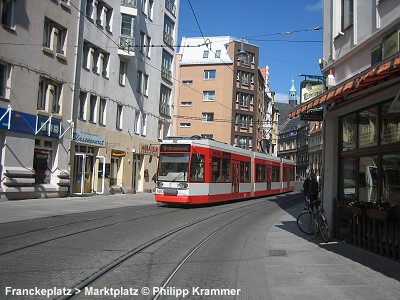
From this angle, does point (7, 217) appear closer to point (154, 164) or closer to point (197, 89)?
point (154, 164)

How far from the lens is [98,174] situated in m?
27.7

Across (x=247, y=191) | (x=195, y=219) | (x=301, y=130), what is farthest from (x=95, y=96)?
(x=301, y=130)

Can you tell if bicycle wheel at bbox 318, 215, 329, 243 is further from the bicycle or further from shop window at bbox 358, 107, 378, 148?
shop window at bbox 358, 107, 378, 148

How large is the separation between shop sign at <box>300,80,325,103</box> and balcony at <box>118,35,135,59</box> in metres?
19.6

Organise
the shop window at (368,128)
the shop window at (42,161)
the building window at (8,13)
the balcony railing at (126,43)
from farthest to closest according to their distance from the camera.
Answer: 1. the balcony railing at (126,43)
2. the shop window at (42,161)
3. the building window at (8,13)
4. the shop window at (368,128)

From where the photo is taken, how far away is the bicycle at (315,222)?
10797mm

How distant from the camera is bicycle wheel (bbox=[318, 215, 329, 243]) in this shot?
35.1 feet

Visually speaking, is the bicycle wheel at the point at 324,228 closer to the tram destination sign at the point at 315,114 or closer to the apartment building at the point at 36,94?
the tram destination sign at the point at 315,114

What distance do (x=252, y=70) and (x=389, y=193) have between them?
192 ft

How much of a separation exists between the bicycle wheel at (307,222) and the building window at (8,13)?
50.8 feet

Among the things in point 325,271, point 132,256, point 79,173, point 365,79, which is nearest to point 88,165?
point 79,173

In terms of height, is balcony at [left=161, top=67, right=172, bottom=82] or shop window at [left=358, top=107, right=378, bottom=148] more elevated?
balcony at [left=161, top=67, right=172, bottom=82]

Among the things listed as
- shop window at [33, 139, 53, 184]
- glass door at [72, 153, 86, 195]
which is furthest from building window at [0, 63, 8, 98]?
glass door at [72, 153, 86, 195]

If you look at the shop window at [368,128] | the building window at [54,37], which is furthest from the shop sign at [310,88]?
the building window at [54,37]
